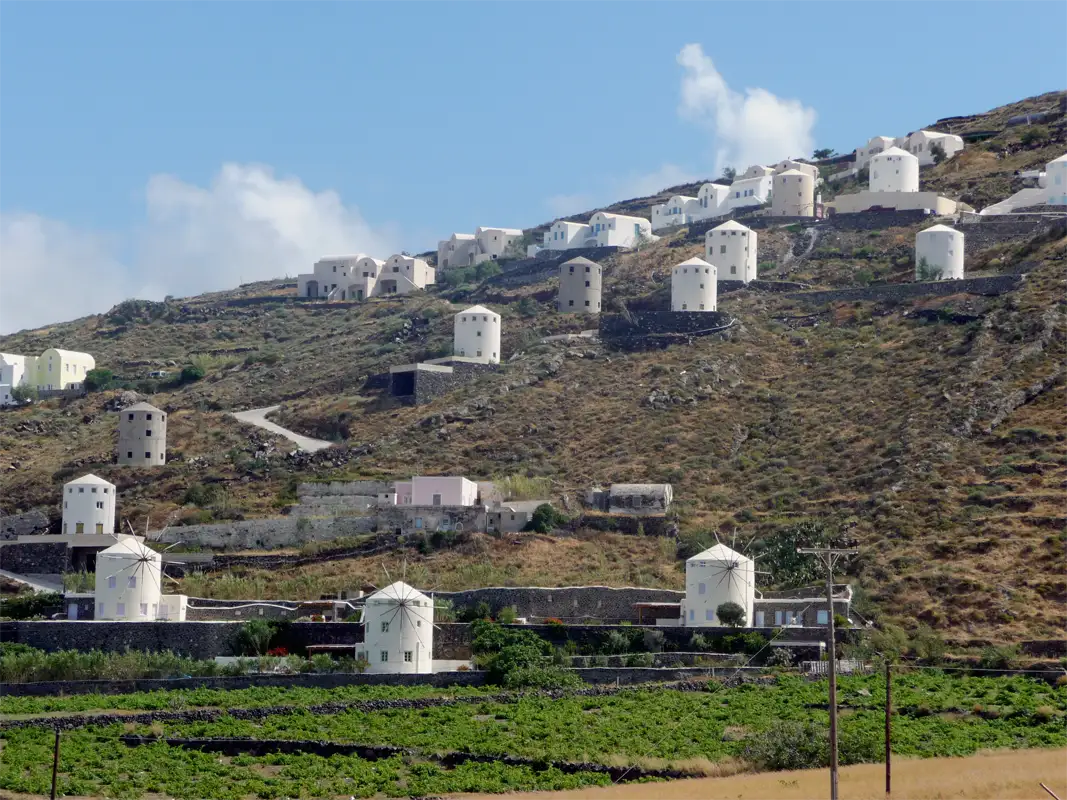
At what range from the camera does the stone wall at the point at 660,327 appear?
81375 millimetres

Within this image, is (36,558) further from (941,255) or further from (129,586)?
(941,255)

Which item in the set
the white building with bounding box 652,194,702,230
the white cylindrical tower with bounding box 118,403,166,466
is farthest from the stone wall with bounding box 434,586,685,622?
the white building with bounding box 652,194,702,230

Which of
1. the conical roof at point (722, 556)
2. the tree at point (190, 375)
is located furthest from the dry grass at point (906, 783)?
the tree at point (190, 375)

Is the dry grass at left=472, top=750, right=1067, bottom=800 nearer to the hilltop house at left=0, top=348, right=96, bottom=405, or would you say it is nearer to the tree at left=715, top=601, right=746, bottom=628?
the tree at left=715, top=601, right=746, bottom=628

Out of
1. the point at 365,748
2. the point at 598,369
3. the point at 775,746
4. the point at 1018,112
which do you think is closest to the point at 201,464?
the point at 598,369

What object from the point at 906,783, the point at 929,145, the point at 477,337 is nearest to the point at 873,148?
the point at 929,145

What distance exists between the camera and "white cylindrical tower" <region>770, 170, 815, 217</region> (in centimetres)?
9962

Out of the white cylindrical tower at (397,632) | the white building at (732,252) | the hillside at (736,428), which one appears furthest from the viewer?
the white building at (732,252)

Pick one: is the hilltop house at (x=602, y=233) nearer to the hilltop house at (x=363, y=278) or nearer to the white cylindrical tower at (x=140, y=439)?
the hilltop house at (x=363, y=278)

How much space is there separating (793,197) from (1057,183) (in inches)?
550

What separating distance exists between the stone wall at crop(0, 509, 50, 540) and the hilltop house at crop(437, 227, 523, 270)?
51.0 meters

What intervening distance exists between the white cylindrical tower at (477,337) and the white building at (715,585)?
29734 mm

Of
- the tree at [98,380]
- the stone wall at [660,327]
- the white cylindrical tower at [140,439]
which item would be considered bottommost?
the white cylindrical tower at [140,439]

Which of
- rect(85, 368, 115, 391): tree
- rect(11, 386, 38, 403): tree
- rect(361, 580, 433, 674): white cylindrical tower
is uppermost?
rect(85, 368, 115, 391): tree
